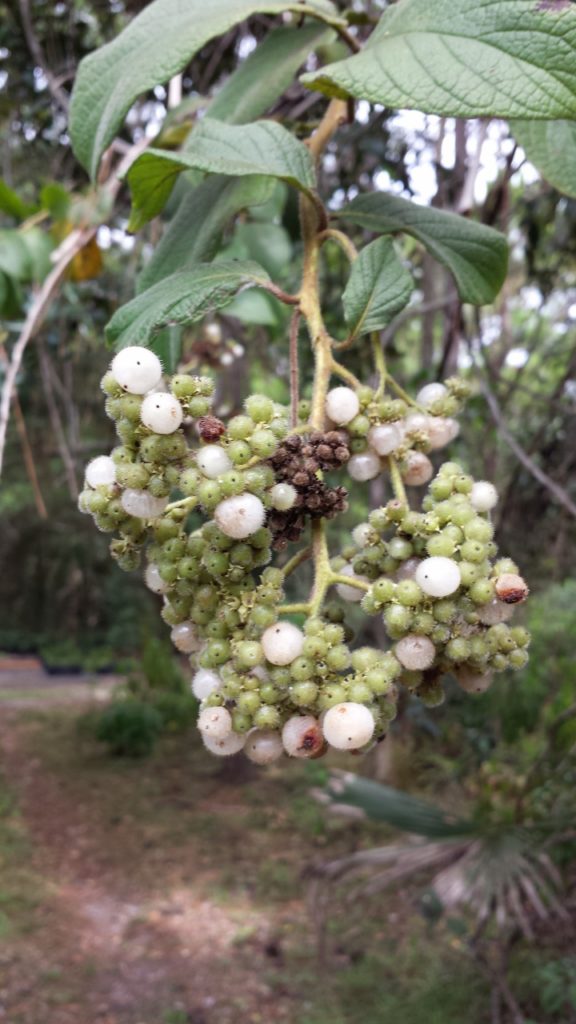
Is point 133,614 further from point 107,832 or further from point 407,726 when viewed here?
point 407,726

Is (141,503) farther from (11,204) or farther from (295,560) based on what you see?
(11,204)

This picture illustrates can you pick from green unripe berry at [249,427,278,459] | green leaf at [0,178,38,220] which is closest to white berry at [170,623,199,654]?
green unripe berry at [249,427,278,459]

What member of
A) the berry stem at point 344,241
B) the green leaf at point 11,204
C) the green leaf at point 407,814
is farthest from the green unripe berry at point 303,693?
the green leaf at point 407,814

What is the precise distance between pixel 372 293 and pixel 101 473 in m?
→ 0.18

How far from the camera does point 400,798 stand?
2.33m

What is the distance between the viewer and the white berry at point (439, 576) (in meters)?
0.37

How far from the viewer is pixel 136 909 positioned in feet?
12.7

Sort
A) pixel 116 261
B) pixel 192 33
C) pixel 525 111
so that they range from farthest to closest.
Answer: pixel 116 261 → pixel 192 33 → pixel 525 111

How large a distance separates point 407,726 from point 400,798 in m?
1.78

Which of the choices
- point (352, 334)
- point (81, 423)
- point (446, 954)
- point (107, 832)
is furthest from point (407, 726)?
point (352, 334)

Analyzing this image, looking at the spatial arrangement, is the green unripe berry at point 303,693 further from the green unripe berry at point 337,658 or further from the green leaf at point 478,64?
the green leaf at point 478,64

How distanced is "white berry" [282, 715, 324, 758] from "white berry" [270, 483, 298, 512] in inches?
3.6

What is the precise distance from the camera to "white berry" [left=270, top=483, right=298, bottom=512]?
14.7 inches

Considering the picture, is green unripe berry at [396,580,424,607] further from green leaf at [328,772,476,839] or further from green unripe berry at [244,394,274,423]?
green leaf at [328,772,476,839]
